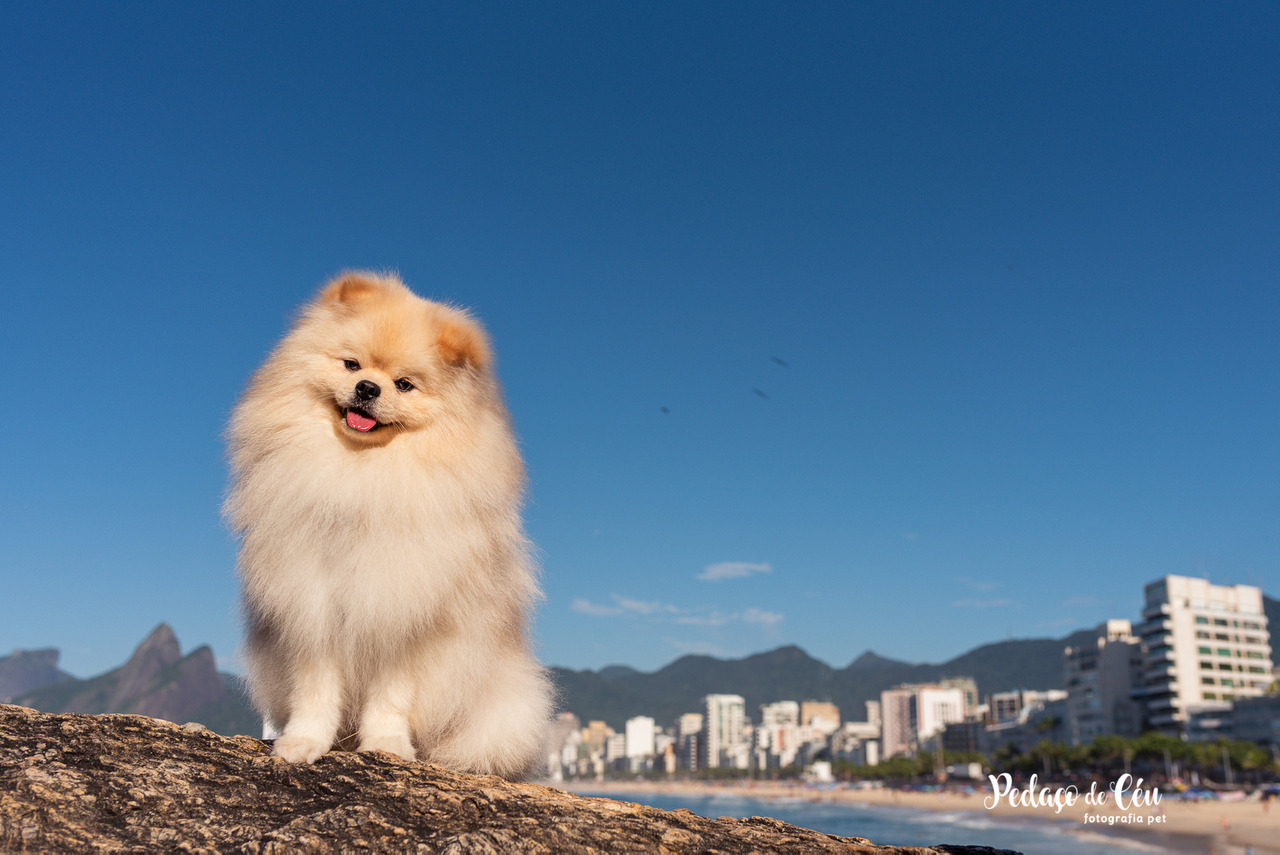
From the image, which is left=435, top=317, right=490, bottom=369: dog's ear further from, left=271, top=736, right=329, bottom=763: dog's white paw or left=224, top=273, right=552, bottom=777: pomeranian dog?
left=271, top=736, right=329, bottom=763: dog's white paw

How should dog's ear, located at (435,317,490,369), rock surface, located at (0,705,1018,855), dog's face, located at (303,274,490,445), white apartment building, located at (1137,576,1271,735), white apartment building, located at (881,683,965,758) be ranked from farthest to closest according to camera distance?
white apartment building, located at (881,683,965,758) < white apartment building, located at (1137,576,1271,735) < dog's ear, located at (435,317,490,369) < dog's face, located at (303,274,490,445) < rock surface, located at (0,705,1018,855)

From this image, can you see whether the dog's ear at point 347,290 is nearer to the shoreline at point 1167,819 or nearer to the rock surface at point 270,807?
the rock surface at point 270,807

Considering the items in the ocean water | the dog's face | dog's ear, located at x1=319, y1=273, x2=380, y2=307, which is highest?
dog's ear, located at x1=319, y1=273, x2=380, y2=307

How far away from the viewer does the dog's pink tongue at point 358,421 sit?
12.8 feet

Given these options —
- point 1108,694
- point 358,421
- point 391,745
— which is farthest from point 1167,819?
point 358,421

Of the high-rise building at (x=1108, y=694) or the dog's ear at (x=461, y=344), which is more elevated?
the dog's ear at (x=461, y=344)

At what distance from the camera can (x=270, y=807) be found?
3.13 m

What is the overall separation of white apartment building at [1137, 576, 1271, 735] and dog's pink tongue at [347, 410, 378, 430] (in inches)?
4281

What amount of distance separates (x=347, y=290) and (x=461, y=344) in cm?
70

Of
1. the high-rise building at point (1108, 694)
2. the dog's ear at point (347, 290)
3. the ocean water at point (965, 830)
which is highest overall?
the dog's ear at point (347, 290)

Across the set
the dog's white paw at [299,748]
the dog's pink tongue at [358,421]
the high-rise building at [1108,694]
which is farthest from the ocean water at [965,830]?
the dog's pink tongue at [358,421]

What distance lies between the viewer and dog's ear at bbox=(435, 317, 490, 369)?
4.06 metres

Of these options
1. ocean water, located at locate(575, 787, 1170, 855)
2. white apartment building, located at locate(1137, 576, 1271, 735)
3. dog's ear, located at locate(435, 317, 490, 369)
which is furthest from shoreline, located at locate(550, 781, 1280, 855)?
dog's ear, located at locate(435, 317, 490, 369)

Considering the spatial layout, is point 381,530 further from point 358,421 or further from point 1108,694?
point 1108,694
